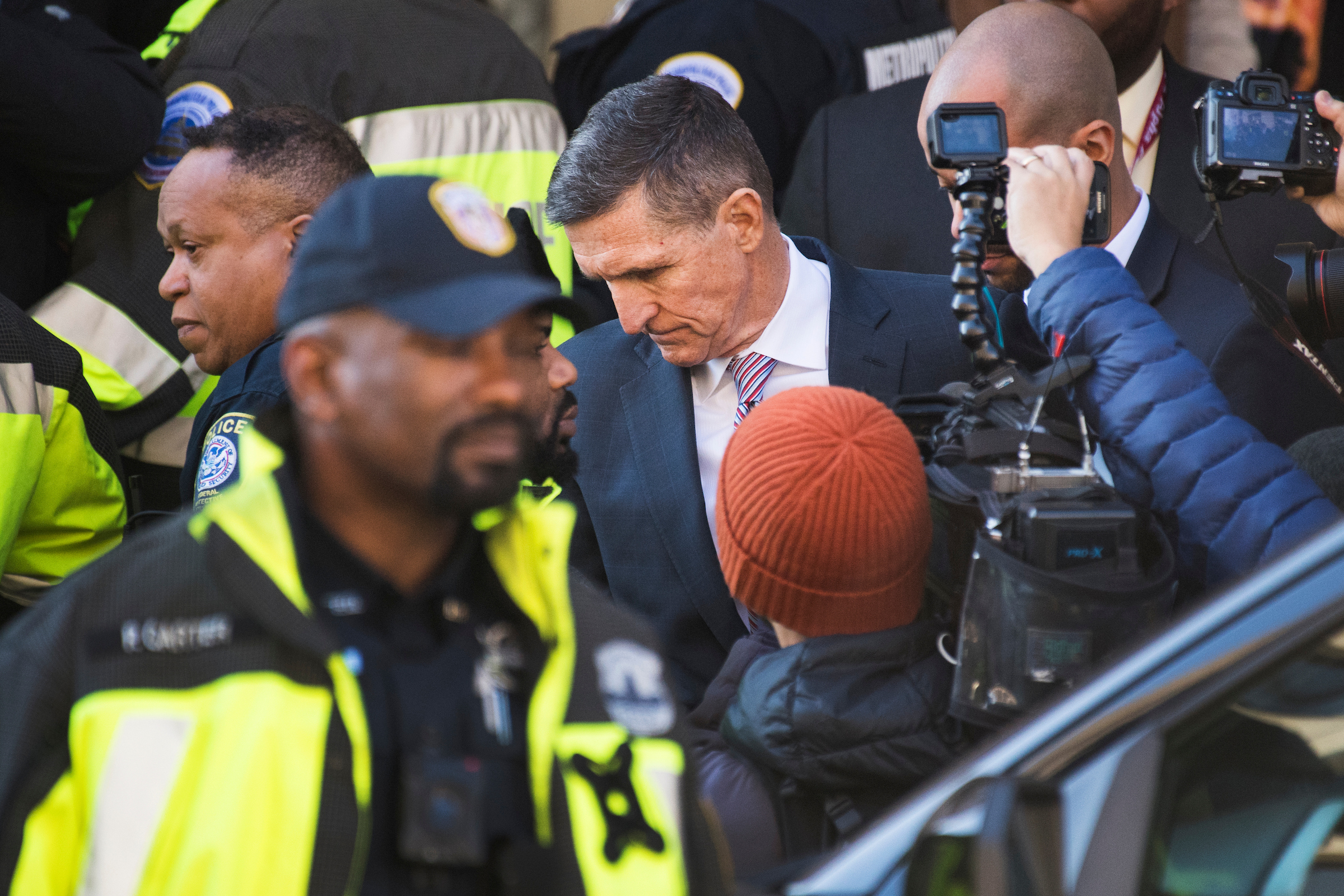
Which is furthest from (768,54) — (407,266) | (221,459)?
(407,266)

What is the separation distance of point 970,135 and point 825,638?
3.02ft

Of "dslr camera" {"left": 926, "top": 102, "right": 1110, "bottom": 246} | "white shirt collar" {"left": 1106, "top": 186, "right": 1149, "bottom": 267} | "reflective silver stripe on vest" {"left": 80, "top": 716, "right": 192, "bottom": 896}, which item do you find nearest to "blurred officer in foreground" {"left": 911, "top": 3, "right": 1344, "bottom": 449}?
"white shirt collar" {"left": 1106, "top": 186, "right": 1149, "bottom": 267}

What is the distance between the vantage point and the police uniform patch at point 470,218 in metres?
1.54

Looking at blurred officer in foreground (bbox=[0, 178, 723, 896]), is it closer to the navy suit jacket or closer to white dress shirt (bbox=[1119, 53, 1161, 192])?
the navy suit jacket

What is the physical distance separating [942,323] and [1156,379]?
0.90 m

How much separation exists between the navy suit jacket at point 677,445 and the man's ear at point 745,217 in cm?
20

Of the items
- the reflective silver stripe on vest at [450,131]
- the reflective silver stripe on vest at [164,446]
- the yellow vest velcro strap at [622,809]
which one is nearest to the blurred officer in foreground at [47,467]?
the reflective silver stripe on vest at [164,446]

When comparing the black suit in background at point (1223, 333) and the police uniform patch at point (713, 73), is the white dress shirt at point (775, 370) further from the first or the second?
the police uniform patch at point (713, 73)

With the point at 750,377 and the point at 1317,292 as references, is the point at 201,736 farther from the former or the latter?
the point at 1317,292

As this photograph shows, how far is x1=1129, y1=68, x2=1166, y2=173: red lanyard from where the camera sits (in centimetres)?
350

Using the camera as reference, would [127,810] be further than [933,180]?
No

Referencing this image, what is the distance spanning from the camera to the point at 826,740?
1964 millimetres

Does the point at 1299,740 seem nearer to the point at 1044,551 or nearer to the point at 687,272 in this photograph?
the point at 1044,551

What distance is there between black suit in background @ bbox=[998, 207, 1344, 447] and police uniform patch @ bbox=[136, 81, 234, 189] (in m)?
2.08
